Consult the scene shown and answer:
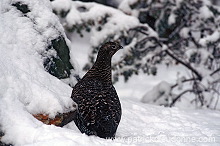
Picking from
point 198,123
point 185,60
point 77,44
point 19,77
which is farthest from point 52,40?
point 77,44

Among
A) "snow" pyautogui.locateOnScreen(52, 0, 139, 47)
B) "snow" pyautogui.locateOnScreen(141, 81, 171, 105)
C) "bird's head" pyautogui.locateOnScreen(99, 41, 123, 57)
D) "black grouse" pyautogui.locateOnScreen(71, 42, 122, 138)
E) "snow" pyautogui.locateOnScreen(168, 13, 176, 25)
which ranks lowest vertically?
"snow" pyautogui.locateOnScreen(141, 81, 171, 105)

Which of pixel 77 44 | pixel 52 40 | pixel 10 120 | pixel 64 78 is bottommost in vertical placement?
pixel 77 44

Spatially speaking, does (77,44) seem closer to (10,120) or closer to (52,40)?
(52,40)

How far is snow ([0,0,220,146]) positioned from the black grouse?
187 millimetres

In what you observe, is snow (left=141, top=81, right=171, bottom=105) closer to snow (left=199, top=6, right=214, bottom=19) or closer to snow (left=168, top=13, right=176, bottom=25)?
snow (left=168, top=13, right=176, bottom=25)

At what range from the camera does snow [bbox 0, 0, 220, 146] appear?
2.82 metres

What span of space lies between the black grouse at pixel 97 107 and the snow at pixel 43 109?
7.4 inches

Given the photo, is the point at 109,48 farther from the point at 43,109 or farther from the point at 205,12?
the point at 205,12

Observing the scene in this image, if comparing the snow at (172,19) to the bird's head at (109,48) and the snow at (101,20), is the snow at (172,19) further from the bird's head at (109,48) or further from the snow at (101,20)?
the bird's head at (109,48)

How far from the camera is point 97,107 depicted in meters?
3.80

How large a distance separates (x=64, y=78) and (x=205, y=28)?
462 centimetres

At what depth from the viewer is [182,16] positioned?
9008mm

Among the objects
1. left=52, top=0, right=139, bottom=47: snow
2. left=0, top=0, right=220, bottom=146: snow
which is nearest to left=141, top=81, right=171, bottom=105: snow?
left=52, top=0, right=139, bottom=47: snow

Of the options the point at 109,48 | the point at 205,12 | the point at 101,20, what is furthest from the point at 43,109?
the point at 205,12
